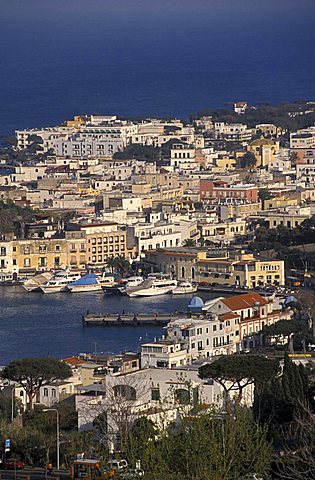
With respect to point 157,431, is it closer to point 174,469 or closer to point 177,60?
point 174,469

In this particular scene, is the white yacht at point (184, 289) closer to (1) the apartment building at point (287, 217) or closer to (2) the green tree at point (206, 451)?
(1) the apartment building at point (287, 217)

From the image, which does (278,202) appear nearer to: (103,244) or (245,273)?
(103,244)

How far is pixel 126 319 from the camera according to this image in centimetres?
1569

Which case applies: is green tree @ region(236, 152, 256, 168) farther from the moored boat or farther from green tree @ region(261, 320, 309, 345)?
green tree @ region(261, 320, 309, 345)

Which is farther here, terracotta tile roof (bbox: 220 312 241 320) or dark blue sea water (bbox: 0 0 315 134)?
dark blue sea water (bbox: 0 0 315 134)

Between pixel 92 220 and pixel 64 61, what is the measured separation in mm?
33051

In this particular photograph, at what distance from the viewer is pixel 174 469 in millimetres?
7766

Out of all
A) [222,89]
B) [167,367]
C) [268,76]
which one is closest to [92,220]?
[167,367]

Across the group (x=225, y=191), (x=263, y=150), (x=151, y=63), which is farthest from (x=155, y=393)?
(x=151, y=63)

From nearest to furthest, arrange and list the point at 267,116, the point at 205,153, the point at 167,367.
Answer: the point at 167,367
the point at 205,153
the point at 267,116

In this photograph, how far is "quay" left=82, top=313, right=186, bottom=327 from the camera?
1545 cm

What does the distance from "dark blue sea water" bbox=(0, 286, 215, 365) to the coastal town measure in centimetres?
18

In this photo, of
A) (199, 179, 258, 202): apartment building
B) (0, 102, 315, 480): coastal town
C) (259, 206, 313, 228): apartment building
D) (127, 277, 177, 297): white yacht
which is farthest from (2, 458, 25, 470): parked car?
(199, 179, 258, 202): apartment building

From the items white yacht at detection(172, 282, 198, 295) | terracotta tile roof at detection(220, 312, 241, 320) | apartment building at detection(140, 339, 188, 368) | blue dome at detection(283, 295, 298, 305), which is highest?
apartment building at detection(140, 339, 188, 368)
